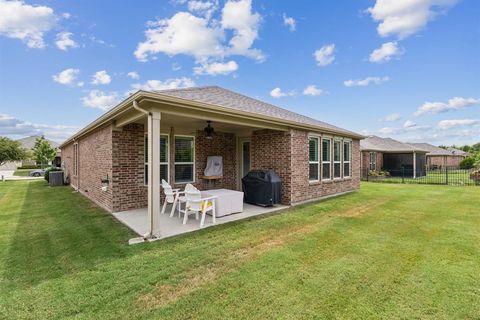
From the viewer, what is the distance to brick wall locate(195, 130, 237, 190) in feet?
29.7

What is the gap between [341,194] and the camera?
1060 cm

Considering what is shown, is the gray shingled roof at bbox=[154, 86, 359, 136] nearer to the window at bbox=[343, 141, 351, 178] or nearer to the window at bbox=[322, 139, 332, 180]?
the window at bbox=[343, 141, 351, 178]

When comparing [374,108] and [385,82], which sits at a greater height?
[385,82]

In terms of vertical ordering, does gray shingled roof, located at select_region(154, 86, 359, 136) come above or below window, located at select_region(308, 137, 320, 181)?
above

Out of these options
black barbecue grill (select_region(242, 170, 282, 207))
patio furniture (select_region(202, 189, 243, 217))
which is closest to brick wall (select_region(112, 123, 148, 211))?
patio furniture (select_region(202, 189, 243, 217))

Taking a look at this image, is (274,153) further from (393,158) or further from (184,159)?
(393,158)

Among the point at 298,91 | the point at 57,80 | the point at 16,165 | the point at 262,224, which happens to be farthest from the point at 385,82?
the point at 16,165

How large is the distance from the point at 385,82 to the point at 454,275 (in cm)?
1501

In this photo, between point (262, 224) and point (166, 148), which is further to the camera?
point (166, 148)

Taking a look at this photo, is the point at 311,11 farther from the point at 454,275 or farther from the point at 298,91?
the point at 454,275

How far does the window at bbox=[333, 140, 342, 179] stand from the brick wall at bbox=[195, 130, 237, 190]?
433 cm

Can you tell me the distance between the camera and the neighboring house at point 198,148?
5.52 meters

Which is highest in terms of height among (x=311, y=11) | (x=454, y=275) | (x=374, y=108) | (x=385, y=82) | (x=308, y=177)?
(x=311, y=11)

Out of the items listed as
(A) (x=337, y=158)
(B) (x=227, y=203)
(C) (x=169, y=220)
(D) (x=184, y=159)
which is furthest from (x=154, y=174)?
(A) (x=337, y=158)
